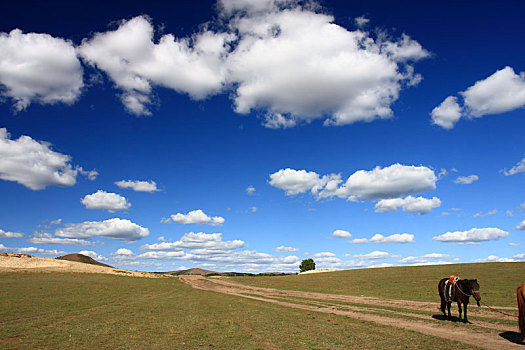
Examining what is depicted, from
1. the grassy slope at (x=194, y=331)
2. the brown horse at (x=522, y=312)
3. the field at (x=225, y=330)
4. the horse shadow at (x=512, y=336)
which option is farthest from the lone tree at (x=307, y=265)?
the brown horse at (x=522, y=312)

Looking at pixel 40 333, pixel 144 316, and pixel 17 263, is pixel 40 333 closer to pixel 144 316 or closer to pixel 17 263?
pixel 144 316

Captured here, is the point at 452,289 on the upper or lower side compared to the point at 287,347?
upper

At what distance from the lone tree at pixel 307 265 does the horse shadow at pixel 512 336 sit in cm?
13834

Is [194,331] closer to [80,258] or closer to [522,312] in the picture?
[522,312]

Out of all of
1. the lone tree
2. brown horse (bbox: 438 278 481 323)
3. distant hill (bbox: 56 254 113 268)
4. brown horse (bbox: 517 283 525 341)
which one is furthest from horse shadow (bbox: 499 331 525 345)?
distant hill (bbox: 56 254 113 268)

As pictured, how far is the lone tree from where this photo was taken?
151 meters

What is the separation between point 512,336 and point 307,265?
140 meters

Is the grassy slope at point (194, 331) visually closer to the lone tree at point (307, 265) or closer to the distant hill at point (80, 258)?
the lone tree at point (307, 265)

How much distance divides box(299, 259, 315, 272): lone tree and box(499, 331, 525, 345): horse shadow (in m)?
138

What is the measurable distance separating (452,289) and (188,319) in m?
18.4

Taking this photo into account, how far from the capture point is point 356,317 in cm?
2400

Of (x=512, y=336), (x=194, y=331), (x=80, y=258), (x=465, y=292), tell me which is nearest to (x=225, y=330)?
(x=194, y=331)

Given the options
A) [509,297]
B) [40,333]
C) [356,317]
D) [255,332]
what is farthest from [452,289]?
[40,333]

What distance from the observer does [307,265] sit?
15150 cm
